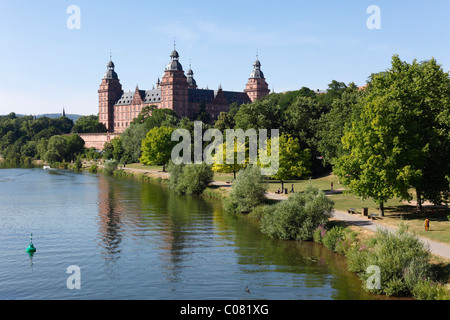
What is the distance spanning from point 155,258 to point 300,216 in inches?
463

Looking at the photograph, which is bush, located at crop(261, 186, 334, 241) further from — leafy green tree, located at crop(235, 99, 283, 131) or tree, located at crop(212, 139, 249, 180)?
leafy green tree, located at crop(235, 99, 283, 131)

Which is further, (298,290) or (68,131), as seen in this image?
(68,131)

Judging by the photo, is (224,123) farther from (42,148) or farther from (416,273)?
(416,273)

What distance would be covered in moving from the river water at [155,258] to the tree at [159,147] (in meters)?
35.3

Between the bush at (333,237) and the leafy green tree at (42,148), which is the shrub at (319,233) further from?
the leafy green tree at (42,148)

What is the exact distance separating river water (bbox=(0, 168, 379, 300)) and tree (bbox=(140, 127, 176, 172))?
1389 inches

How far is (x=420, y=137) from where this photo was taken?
36344mm

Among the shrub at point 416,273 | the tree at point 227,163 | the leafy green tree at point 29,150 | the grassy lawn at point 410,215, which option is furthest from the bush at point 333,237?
the leafy green tree at point 29,150

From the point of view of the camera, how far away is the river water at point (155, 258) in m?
24.5

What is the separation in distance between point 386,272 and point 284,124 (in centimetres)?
4967

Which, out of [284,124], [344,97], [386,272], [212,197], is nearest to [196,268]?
[386,272]

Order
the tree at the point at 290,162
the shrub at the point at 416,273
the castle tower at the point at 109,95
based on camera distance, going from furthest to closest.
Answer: the castle tower at the point at 109,95 → the tree at the point at 290,162 → the shrub at the point at 416,273

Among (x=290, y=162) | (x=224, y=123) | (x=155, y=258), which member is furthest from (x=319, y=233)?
(x=224, y=123)
